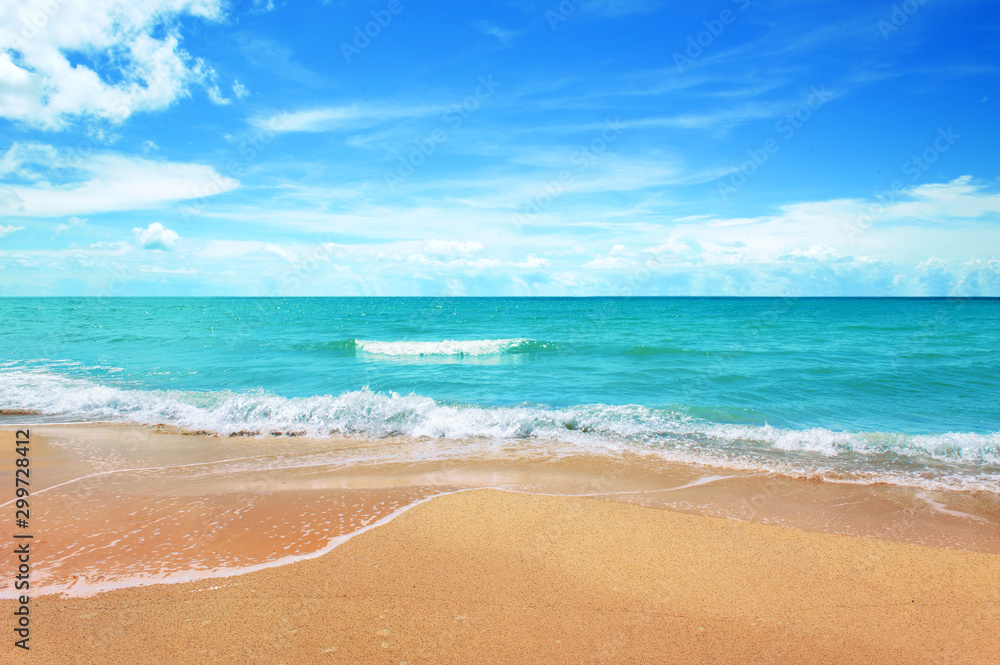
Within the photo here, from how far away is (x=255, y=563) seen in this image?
14.1ft

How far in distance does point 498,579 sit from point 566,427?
5.60 metres

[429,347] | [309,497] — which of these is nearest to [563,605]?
[309,497]

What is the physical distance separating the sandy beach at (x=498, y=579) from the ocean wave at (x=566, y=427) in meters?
1.60

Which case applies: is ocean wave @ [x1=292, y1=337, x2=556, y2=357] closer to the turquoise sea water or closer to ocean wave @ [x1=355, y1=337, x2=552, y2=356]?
ocean wave @ [x1=355, y1=337, x2=552, y2=356]

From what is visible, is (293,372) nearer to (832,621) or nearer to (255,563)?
(255,563)

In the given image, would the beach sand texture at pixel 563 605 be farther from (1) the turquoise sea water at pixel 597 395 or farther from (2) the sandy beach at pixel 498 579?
(1) the turquoise sea water at pixel 597 395

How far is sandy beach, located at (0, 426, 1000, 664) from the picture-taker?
330 centimetres

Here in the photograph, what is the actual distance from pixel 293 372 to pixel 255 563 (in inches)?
516

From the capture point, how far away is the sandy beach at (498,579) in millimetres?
3305

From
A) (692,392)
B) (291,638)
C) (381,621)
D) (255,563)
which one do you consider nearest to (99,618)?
(255,563)

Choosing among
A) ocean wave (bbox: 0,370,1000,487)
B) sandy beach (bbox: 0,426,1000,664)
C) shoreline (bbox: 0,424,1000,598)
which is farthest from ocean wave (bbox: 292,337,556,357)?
sandy beach (bbox: 0,426,1000,664)

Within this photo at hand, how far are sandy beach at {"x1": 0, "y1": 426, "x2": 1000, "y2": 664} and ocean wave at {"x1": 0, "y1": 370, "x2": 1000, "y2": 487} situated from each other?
1.60 metres

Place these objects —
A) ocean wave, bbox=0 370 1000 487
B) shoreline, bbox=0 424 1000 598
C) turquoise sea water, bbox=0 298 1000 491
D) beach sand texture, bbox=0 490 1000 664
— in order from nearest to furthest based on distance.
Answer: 1. beach sand texture, bbox=0 490 1000 664
2. shoreline, bbox=0 424 1000 598
3. ocean wave, bbox=0 370 1000 487
4. turquoise sea water, bbox=0 298 1000 491

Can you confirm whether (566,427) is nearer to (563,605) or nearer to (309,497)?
Result: (309,497)
